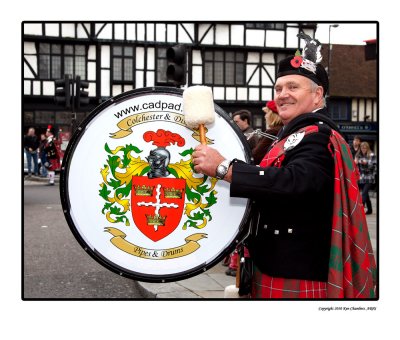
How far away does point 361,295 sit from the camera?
2.24 m

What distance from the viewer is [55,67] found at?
24.4m

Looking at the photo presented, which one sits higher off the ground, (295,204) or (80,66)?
(80,66)

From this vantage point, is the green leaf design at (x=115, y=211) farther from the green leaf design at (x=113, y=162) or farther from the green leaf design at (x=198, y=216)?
the green leaf design at (x=198, y=216)

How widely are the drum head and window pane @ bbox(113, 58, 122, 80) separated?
23234mm

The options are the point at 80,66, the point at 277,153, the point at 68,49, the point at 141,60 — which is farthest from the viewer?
the point at 141,60

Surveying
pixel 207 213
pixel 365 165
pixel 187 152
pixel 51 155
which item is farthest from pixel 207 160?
pixel 51 155

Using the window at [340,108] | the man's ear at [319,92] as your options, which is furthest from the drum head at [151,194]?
the window at [340,108]

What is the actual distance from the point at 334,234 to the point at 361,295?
32 centimetres

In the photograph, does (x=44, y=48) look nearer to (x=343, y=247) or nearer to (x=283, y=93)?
(x=283, y=93)

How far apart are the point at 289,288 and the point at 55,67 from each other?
2365 cm

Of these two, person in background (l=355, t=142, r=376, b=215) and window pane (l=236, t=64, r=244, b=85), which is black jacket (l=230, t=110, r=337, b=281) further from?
window pane (l=236, t=64, r=244, b=85)

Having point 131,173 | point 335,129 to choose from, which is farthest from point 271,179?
point 131,173

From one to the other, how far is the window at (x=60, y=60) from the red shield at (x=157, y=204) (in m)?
23.0

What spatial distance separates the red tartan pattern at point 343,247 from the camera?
211cm
